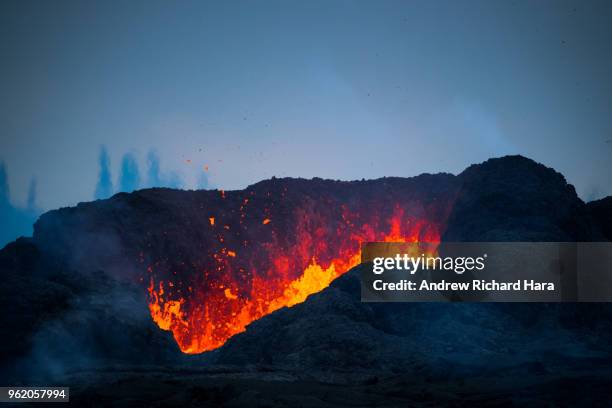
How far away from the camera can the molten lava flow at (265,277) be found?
1221 inches

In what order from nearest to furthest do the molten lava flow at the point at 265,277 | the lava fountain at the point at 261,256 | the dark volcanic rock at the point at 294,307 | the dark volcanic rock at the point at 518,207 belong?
the dark volcanic rock at the point at 294,307
the dark volcanic rock at the point at 518,207
the molten lava flow at the point at 265,277
the lava fountain at the point at 261,256

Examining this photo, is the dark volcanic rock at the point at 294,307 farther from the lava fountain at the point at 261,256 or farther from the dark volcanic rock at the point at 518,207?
the lava fountain at the point at 261,256

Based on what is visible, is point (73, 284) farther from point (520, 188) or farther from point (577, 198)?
point (577, 198)

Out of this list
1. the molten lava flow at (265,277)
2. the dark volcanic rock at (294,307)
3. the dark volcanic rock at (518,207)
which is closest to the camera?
the dark volcanic rock at (294,307)

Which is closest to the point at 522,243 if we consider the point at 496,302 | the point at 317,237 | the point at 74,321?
the point at 496,302

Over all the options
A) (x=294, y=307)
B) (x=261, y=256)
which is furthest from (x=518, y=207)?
(x=261, y=256)

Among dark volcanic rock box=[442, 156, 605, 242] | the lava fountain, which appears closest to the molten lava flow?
the lava fountain

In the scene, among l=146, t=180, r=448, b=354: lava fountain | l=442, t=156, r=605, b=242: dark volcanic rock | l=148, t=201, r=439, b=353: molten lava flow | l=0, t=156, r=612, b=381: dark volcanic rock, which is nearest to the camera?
l=0, t=156, r=612, b=381: dark volcanic rock

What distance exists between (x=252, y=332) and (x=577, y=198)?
20.8 meters

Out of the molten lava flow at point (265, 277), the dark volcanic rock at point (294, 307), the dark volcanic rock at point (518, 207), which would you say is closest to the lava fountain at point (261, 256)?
the molten lava flow at point (265, 277)

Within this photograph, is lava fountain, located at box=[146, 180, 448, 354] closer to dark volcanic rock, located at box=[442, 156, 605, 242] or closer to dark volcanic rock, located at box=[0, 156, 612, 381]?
dark volcanic rock, located at box=[0, 156, 612, 381]

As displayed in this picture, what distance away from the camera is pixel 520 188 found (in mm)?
28078

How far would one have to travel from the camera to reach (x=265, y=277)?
34750mm

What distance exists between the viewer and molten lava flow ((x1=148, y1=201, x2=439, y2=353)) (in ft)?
102
